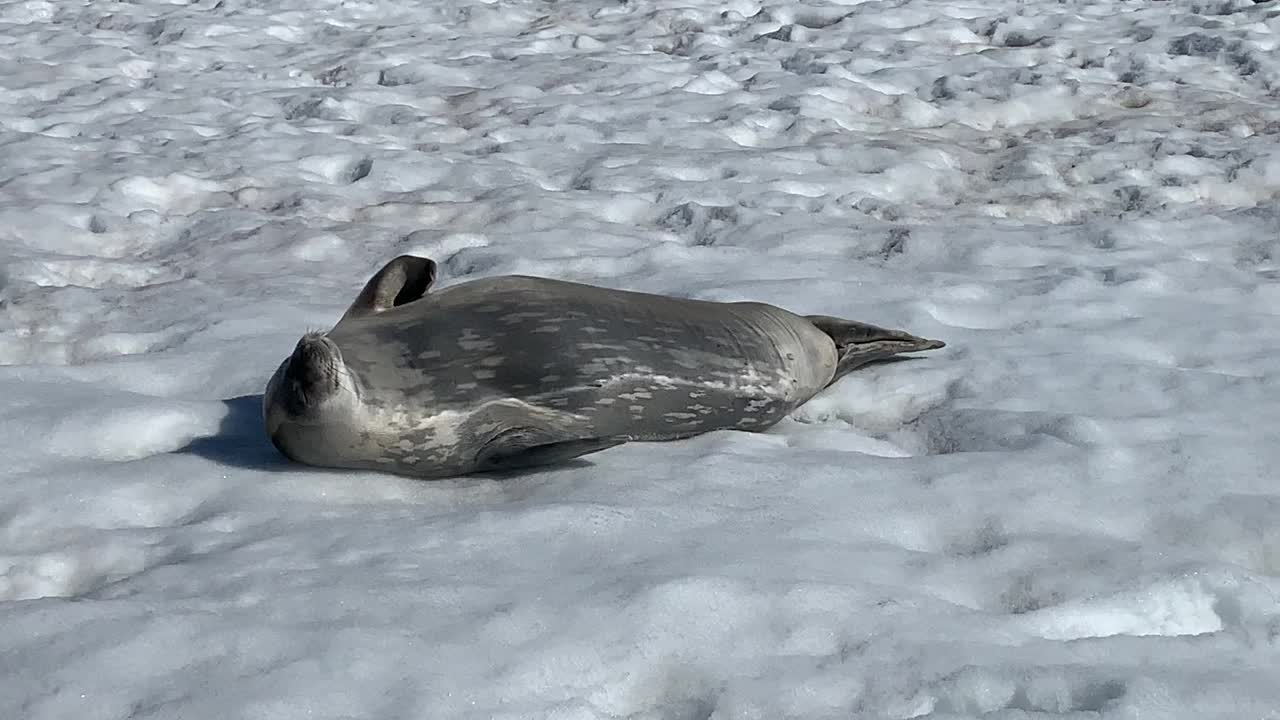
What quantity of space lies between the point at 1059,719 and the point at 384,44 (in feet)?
20.9

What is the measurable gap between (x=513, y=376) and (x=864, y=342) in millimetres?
1235

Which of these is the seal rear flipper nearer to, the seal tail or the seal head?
the seal head

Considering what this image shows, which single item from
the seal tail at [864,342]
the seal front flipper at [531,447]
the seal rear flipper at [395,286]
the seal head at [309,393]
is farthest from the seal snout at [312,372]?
the seal tail at [864,342]

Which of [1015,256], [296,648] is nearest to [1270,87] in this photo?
[1015,256]

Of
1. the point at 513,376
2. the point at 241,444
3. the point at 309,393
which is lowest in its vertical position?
the point at 241,444

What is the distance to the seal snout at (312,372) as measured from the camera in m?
2.68

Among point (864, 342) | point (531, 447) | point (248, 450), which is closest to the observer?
point (531, 447)

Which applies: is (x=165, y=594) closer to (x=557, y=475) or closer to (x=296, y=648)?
(x=296, y=648)

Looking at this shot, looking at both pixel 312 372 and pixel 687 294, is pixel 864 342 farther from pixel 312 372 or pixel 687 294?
pixel 312 372

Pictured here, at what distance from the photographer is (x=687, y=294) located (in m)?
4.21

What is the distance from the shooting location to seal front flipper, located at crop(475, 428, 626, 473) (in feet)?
9.26

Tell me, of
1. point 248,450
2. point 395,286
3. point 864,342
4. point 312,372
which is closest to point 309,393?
point 312,372

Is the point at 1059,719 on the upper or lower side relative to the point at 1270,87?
upper

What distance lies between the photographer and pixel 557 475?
116 inches
